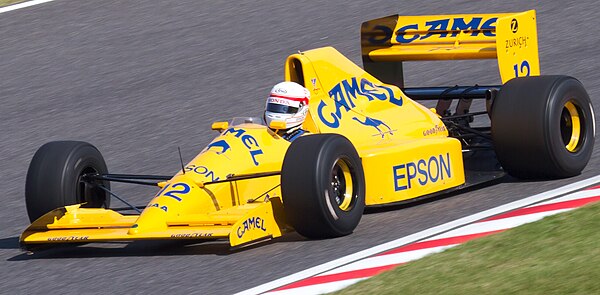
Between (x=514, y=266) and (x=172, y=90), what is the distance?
7966 millimetres

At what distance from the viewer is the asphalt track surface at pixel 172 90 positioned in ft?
24.5

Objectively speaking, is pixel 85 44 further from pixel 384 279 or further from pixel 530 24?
pixel 384 279

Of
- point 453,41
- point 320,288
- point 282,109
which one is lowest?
point 320,288

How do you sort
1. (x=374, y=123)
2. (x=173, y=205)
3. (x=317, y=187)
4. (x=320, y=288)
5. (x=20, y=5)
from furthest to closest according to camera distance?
(x=20, y=5) < (x=374, y=123) < (x=173, y=205) < (x=317, y=187) < (x=320, y=288)

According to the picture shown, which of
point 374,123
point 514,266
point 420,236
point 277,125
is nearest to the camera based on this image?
point 514,266

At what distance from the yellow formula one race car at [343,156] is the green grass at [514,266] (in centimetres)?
105

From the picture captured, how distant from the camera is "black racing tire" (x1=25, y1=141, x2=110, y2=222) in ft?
27.4

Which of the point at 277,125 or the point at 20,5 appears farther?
the point at 20,5

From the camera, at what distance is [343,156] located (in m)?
7.77

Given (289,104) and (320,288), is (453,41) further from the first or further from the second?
(320,288)

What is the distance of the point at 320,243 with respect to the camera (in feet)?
25.1

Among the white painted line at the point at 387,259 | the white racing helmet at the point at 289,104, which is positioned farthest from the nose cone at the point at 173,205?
the white painted line at the point at 387,259

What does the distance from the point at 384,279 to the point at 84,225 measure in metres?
2.26

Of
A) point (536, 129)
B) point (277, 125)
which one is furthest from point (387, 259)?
point (536, 129)
